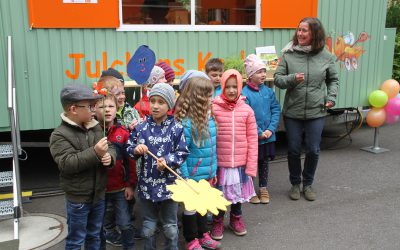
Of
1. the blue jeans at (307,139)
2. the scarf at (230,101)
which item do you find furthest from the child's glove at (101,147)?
the blue jeans at (307,139)

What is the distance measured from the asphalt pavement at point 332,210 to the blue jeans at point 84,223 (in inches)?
28.8

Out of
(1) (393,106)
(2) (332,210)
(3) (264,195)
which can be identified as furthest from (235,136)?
(1) (393,106)

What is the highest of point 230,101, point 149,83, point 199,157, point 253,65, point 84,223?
point 253,65

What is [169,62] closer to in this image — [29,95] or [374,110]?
[29,95]

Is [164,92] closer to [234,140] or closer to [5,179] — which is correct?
[234,140]

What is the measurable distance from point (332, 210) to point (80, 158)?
2.93m

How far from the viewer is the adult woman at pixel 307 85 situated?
14.6ft

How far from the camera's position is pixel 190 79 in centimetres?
329

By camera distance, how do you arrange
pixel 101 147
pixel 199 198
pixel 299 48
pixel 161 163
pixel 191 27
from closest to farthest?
pixel 199 198 < pixel 101 147 < pixel 161 163 < pixel 299 48 < pixel 191 27

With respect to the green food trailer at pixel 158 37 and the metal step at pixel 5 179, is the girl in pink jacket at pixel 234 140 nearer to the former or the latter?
the green food trailer at pixel 158 37

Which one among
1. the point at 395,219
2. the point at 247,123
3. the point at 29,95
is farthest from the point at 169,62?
the point at 395,219

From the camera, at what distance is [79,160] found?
8.86ft

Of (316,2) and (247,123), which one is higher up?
(316,2)

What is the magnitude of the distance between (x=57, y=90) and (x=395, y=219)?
4.04 meters
